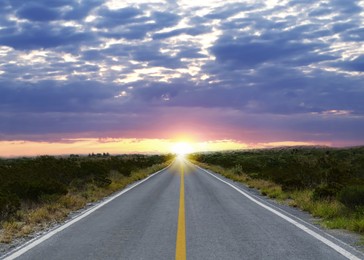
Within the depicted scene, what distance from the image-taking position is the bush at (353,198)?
11828mm

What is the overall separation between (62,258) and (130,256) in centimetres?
114

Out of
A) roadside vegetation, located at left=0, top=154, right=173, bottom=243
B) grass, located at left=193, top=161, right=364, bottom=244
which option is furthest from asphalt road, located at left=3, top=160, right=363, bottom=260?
roadside vegetation, located at left=0, top=154, right=173, bottom=243

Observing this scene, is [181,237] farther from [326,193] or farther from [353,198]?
[326,193]

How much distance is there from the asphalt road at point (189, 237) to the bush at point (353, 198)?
5.92ft

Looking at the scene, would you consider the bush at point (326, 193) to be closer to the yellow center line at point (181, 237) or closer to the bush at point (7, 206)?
the yellow center line at point (181, 237)

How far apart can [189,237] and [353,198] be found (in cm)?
577

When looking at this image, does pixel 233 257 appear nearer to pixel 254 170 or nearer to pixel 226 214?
pixel 226 214

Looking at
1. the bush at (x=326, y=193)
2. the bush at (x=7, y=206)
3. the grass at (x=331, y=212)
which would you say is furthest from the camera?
the bush at (x=326, y=193)

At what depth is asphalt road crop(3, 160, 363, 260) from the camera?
7.16 metres

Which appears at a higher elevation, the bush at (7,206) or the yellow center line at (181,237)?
the bush at (7,206)

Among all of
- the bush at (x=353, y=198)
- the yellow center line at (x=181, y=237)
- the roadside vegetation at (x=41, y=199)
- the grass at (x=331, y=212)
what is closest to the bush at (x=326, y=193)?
the grass at (x=331, y=212)

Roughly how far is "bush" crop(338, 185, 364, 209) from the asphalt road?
1.80 m

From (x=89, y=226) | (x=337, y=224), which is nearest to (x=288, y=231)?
(x=337, y=224)

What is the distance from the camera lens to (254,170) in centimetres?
3878
